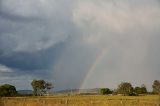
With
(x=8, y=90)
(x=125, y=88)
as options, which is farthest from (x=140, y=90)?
(x=8, y=90)

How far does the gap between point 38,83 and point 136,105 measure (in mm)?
136415

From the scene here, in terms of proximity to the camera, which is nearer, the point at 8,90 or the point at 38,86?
the point at 8,90

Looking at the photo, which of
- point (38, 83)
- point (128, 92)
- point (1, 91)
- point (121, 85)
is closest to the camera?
point (1, 91)

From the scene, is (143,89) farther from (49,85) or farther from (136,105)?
(136,105)

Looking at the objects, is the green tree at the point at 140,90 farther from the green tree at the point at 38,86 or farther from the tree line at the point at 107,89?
the green tree at the point at 38,86

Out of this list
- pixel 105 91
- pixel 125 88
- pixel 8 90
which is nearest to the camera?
pixel 8 90

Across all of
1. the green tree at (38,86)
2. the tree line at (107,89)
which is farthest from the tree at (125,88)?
the green tree at (38,86)

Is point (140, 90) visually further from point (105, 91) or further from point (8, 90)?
point (8, 90)

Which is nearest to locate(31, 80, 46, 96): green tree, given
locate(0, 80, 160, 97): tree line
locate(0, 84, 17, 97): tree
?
locate(0, 80, 160, 97): tree line

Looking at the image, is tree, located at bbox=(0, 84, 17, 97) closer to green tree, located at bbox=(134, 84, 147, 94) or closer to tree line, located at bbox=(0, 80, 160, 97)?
tree line, located at bbox=(0, 80, 160, 97)

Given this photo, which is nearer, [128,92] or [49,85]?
[128,92]

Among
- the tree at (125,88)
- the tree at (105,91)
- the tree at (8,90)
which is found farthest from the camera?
the tree at (105,91)

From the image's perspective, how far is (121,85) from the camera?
163125 mm

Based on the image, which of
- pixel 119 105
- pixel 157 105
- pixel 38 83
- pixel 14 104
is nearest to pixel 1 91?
pixel 38 83
